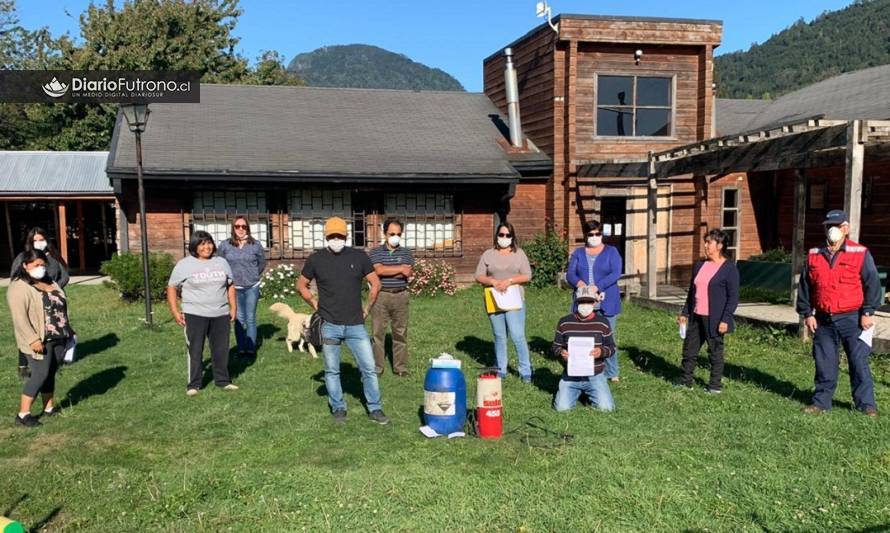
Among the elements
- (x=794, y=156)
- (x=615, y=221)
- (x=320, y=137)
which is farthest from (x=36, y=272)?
(x=615, y=221)

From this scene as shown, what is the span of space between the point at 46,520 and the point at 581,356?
4084 millimetres

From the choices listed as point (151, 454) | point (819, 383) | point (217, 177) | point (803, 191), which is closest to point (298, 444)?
point (151, 454)

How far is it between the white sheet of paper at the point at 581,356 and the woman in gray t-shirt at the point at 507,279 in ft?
3.67

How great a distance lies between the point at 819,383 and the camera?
5.94 metres

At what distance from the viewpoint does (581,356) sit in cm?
579

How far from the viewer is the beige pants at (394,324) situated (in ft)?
24.2

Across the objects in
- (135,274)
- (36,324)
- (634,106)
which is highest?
(634,106)

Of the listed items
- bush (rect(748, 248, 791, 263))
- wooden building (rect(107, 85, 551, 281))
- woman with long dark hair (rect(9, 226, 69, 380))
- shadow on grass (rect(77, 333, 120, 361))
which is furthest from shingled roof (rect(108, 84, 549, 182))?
bush (rect(748, 248, 791, 263))

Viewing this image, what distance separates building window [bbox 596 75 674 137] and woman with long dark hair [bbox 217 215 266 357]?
9.64 metres

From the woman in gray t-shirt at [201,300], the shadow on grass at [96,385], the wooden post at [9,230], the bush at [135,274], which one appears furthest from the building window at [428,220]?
the wooden post at [9,230]

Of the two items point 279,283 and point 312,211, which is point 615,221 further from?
point 279,283

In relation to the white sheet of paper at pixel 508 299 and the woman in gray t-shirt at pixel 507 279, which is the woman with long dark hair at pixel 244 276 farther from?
the white sheet of paper at pixel 508 299

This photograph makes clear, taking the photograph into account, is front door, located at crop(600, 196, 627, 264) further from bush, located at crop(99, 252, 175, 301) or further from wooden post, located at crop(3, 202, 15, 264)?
wooden post, located at crop(3, 202, 15, 264)

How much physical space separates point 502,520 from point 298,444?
1981 millimetres
